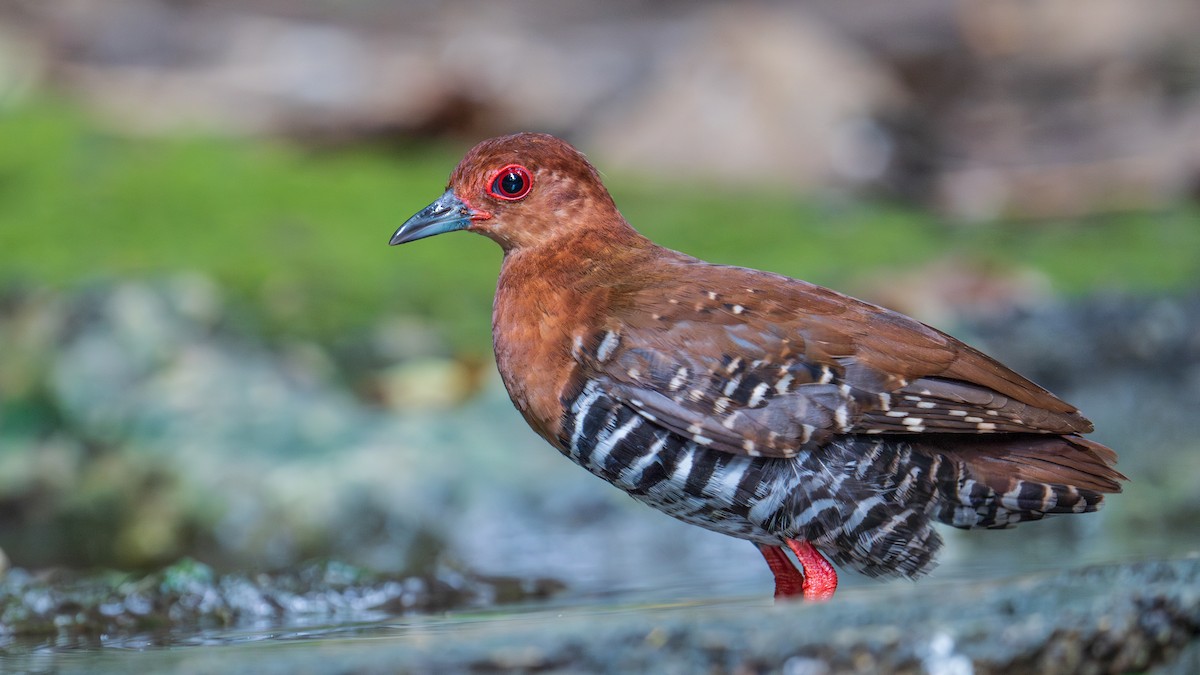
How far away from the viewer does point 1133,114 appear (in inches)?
452

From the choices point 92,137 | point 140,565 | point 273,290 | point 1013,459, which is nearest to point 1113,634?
point 1013,459

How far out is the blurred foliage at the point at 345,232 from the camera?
6.86 meters

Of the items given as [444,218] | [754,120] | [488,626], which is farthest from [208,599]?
[754,120]

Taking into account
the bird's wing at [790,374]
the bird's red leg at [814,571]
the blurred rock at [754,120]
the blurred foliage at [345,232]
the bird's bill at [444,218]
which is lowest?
the bird's red leg at [814,571]

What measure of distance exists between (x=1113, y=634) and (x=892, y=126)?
27.7ft

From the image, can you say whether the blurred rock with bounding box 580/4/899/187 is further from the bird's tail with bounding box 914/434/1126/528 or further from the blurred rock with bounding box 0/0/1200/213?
the bird's tail with bounding box 914/434/1126/528

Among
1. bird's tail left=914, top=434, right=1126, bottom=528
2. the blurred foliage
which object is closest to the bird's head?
bird's tail left=914, top=434, right=1126, bottom=528

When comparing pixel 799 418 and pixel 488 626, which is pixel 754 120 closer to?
pixel 799 418

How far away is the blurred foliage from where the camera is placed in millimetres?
6859

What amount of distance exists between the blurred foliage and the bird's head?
2.44m

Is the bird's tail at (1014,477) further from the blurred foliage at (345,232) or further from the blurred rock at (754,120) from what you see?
the blurred rock at (754,120)

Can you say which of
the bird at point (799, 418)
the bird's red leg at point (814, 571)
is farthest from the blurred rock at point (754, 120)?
the bird's red leg at point (814, 571)

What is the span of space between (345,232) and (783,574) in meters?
4.58

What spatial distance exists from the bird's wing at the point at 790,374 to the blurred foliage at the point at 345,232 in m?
2.98
